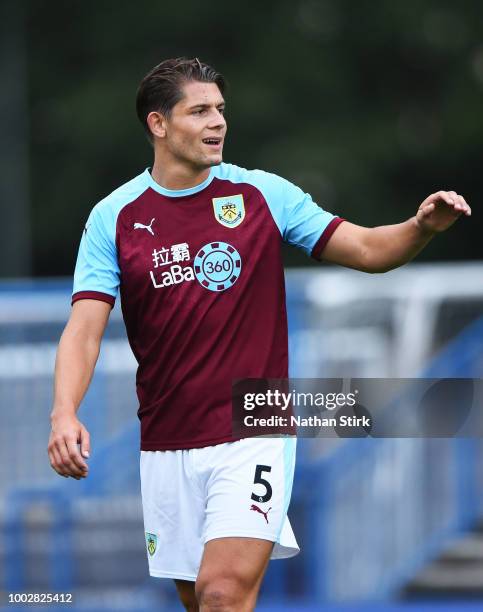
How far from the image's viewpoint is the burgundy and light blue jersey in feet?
17.9

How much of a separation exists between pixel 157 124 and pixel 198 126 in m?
0.21

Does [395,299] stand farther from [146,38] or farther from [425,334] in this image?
[146,38]

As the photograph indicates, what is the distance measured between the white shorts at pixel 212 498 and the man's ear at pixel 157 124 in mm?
1165

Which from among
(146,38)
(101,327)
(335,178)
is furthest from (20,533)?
(146,38)

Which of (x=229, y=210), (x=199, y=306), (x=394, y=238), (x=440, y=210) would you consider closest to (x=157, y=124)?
(x=229, y=210)

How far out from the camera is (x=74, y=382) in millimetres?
5379

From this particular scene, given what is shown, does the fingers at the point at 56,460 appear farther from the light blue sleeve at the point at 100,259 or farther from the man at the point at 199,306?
the light blue sleeve at the point at 100,259

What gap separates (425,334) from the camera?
945cm

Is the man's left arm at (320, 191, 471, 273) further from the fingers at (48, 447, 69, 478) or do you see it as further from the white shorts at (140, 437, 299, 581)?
the fingers at (48, 447, 69, 478)

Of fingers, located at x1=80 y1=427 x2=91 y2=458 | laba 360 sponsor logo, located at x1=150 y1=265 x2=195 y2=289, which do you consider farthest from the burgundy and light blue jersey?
fingers, located at x1=80 y1=427 x2=91 y2=458

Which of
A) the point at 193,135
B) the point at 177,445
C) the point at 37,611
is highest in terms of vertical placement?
the point at 193,135

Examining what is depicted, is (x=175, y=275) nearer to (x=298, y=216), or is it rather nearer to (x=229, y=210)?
(x=229, y=210)

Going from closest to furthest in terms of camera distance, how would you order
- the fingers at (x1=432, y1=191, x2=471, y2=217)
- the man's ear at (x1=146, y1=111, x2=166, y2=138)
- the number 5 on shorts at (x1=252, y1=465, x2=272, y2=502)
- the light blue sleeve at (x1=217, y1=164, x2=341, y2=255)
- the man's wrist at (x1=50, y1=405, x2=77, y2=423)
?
the fingers at (x1=432, y1=191, x2=471, y2=217) → the man's wrist at (x1=50, y1=405, x2=77, y2=423) → the number 5 on shorts at (x1=252, y1=465, x2=272, y2=502) → the light blue sleeve at (x1=217, y1=164, x2=341, y2=255) → the man's ear at (x1=146, y1=111, x2=166, y2=138)

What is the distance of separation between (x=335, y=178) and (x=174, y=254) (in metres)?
20.7
